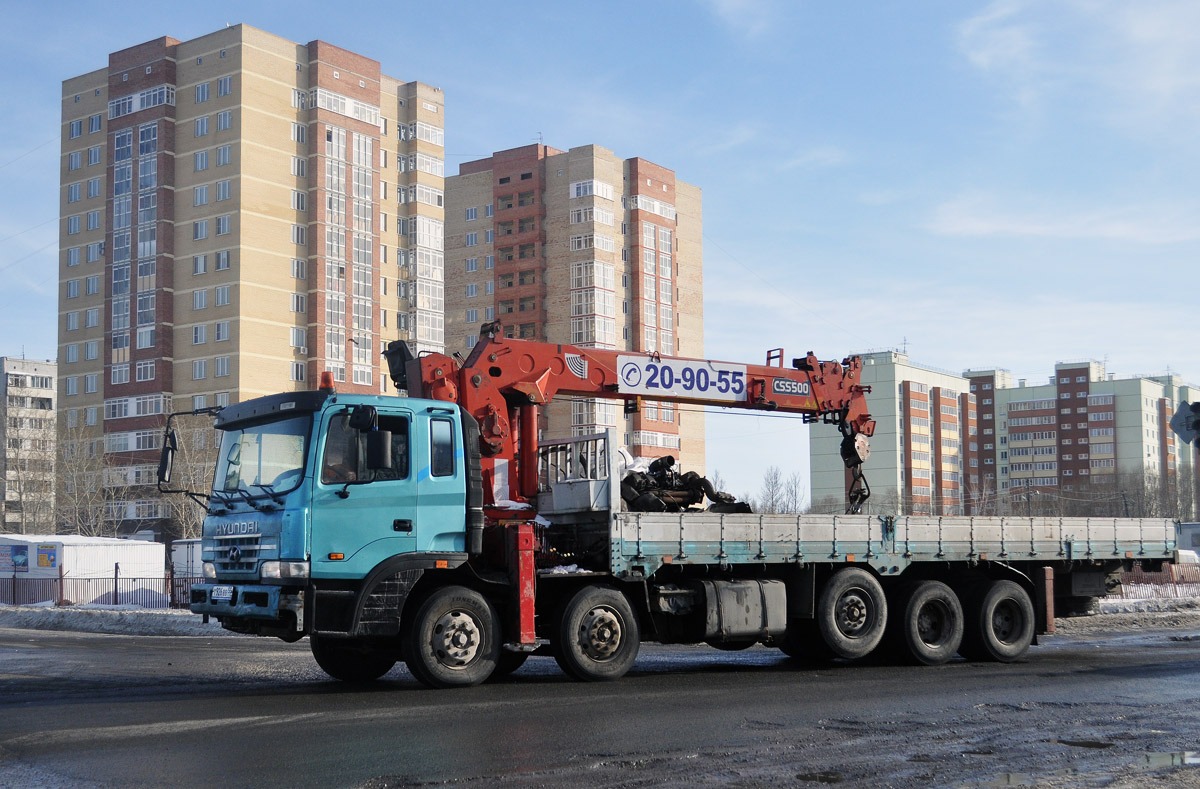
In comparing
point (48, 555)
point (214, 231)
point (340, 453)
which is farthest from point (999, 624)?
point (214, 231)

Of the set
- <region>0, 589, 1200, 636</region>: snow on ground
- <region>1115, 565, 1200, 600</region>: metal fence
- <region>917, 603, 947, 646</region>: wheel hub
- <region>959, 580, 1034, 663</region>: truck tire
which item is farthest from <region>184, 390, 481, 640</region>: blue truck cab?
<region>1115, 565, 1200, 600</region>: metal fence

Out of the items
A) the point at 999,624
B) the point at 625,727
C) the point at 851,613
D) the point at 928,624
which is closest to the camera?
the point at 625,727

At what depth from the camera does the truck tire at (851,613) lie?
16.3 meters

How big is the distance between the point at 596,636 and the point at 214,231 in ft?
229

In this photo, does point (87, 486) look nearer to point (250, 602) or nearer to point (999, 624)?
point (999, 624)

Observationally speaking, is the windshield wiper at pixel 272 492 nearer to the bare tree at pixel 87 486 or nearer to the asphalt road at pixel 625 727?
the asphalt road at pixel 625 727

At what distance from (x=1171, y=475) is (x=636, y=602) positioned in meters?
152

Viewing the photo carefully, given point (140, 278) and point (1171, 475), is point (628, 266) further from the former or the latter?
point (1171, 475)

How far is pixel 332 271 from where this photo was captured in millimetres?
81438

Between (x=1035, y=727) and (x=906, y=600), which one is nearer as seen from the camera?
(x=1035, y=727)

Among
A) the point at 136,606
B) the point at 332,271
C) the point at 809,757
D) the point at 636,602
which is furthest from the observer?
the point at 332,271

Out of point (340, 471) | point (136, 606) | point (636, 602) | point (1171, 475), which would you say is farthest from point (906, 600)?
point (1171, 475)

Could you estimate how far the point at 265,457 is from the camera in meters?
13.3

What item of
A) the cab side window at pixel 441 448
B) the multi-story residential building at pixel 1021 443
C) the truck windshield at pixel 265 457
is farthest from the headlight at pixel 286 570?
the multi-story residential building at pixel 1021 443
